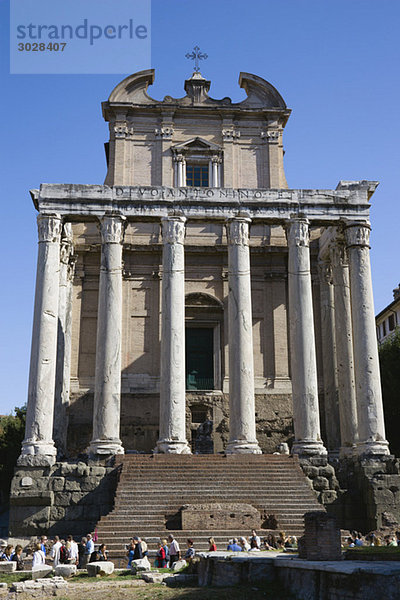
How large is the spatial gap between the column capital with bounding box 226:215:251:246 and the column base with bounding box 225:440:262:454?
7536 millimetres

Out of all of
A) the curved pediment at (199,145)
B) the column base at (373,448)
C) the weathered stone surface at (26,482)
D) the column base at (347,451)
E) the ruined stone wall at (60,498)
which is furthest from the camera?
the curved pediment at (199,145)

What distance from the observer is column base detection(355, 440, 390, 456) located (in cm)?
2327

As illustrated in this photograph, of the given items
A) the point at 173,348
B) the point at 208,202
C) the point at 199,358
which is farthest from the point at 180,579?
the point at 199,358

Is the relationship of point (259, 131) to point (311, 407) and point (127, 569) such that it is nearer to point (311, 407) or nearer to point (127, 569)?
point (311, 407)

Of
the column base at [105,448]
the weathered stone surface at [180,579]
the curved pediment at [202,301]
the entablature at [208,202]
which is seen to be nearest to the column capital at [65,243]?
the entablature at [208,202]

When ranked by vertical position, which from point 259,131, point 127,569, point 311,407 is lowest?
point 127,569

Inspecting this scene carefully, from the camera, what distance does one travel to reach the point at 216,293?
99.2 ft

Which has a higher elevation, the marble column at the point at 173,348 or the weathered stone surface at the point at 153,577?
the marble column at the point at 173,348

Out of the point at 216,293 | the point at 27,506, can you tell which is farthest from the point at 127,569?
the point at 216,293

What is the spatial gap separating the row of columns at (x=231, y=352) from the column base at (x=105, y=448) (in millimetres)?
35

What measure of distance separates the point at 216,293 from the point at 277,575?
1884cm

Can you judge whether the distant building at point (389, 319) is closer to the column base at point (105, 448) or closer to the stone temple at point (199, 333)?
the stone temple at point (199, 333)

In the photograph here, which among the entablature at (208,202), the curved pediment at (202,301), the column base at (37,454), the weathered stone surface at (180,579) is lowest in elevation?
the weathered stone surface at (180,579)

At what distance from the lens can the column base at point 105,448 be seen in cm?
2289
